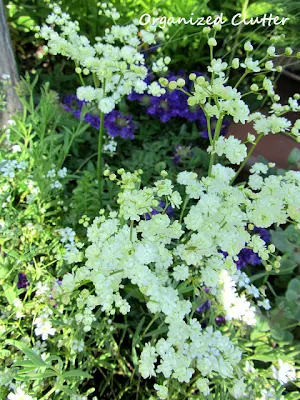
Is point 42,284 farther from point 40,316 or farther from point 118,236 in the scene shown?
point 118,236

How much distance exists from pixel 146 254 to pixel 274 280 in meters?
0.84

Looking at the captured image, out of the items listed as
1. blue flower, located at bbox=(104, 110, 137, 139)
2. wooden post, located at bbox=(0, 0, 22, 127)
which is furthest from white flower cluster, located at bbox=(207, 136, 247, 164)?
wooden post, located at bbox=(0, 0, 22, 127)

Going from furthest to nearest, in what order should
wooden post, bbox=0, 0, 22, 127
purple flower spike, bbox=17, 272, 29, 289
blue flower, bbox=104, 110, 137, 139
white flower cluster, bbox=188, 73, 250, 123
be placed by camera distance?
1. blue flower, bbox=104, 110, 137, 139
2. wooden post, bbox=0, 0, 22, 127
3. purple flower spike, bbox=17, 272, 29, 289
4. white flower cluster, bbox=188, 73, 250, 123

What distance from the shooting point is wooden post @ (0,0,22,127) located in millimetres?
1374

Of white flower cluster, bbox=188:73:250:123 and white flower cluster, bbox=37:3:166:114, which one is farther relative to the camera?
white flower cluster, bbox=37:3:166:114

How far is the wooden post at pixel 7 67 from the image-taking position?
137cm

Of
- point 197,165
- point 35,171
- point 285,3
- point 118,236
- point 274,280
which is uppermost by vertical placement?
point 285,3

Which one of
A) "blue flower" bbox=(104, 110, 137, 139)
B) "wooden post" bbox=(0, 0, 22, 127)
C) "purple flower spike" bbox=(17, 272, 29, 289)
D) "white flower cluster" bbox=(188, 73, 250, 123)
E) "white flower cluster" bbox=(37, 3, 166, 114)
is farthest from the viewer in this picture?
"blue flower" bbox=(104, 110, 137, 139)

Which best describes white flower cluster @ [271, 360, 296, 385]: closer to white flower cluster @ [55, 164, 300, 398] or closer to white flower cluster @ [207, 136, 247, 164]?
white flower cluster @ [55, 164, 300, 398]

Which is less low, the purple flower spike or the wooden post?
the wooden post

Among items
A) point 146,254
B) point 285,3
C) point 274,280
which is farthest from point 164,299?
point 285,3

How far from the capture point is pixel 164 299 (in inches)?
26.6

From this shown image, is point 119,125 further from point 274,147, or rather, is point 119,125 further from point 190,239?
point 190,239

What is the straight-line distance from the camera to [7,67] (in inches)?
56.1
